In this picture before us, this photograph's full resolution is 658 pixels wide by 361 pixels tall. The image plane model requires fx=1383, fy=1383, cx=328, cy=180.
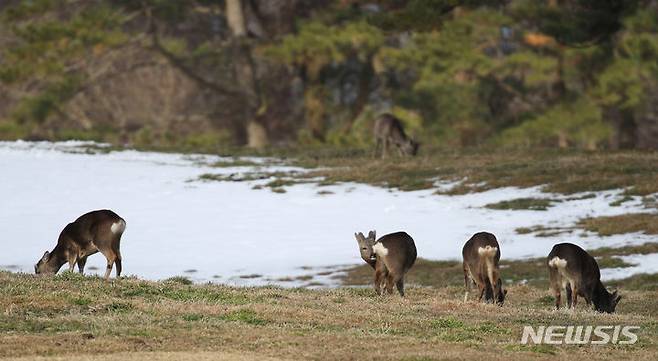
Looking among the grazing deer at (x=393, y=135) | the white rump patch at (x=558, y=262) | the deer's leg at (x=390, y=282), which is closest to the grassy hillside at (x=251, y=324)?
the deer's leg at (x=390, y=282)

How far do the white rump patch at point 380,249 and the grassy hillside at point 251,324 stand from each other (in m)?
0.79

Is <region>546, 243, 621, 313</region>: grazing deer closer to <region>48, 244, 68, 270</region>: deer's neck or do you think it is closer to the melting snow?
the melting snow

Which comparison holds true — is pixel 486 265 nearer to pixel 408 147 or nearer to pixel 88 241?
pixel 88 241

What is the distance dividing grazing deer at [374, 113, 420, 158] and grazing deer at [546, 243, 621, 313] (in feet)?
78.1

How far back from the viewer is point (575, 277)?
2109cm

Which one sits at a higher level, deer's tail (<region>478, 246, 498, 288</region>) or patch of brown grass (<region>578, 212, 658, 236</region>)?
patch of brown grass (<region>578, 212, 658, 236</region>)

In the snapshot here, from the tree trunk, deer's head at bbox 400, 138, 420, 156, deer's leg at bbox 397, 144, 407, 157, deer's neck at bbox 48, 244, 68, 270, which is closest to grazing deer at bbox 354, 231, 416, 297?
deer's neck at bbox 48, 244, 68, 270

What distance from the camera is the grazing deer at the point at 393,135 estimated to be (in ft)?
148

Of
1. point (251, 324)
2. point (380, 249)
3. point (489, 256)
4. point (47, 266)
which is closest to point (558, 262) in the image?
point (489, 256)

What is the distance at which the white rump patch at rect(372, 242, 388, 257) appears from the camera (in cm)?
2112

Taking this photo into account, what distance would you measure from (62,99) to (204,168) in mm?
16885

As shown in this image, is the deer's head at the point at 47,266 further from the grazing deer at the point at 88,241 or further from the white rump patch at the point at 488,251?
the white rump patch at the point at 488,251

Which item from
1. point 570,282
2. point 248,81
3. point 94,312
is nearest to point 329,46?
point 248,81

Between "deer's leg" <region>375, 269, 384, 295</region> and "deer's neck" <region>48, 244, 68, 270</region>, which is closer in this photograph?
"deer's leg" <region>375, 269, 384, 295</region>
